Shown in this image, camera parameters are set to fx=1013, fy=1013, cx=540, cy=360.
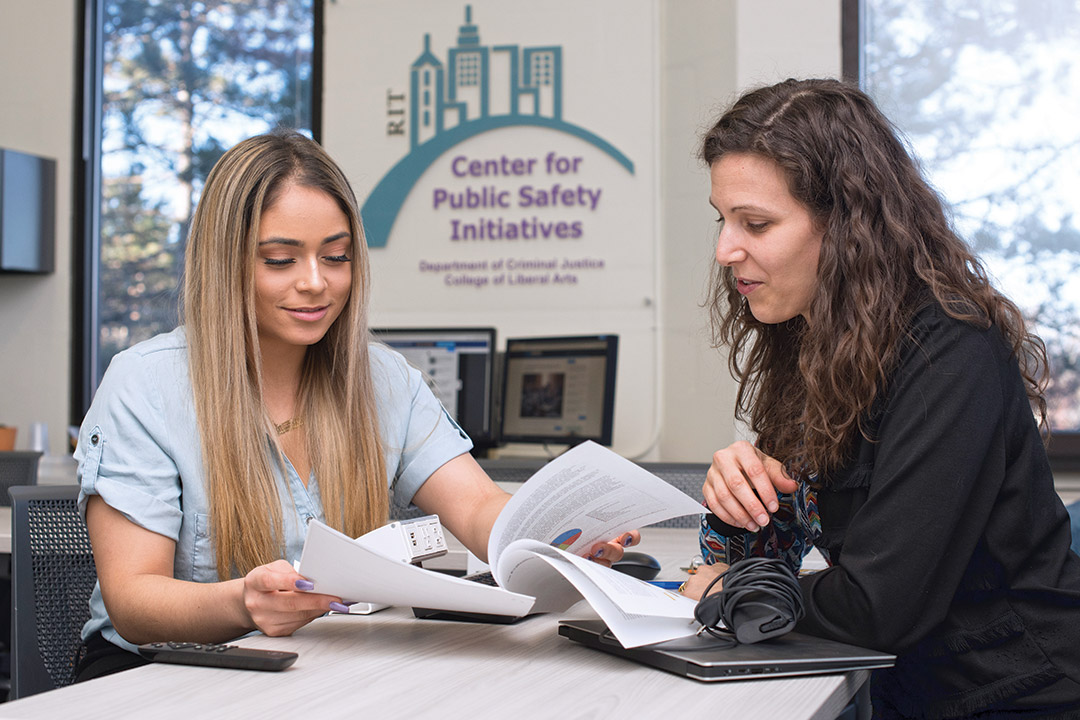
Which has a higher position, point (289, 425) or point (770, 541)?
point (289, 425)

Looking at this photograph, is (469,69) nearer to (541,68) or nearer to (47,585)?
(541,68)

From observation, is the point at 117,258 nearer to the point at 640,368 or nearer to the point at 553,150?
the point at 553,150

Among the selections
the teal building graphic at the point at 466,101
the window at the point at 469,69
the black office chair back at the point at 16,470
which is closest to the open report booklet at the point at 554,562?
the black office chair back at the point at 16,470

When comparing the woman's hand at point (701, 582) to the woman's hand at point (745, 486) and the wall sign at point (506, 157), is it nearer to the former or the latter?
the woman's hand at point (745, 486)

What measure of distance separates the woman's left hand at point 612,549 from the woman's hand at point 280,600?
36 cm

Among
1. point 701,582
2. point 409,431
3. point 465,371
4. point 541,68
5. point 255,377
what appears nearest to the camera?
point 701,582

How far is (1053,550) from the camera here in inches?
41.1

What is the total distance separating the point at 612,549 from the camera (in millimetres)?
1304

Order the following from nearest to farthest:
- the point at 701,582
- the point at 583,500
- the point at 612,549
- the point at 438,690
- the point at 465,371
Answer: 1. the point at 438,690
2. the point at 583,500
3. the point at 701,582
4. the point at 612,549
5. the point at 465,371

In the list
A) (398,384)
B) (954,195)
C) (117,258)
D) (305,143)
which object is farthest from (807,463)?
(117,258)

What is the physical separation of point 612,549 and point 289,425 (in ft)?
1.70

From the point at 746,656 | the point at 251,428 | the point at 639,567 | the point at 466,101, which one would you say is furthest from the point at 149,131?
the point at 746,656

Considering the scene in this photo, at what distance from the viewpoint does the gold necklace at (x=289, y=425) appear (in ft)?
4.85

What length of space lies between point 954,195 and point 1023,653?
2.78 m
